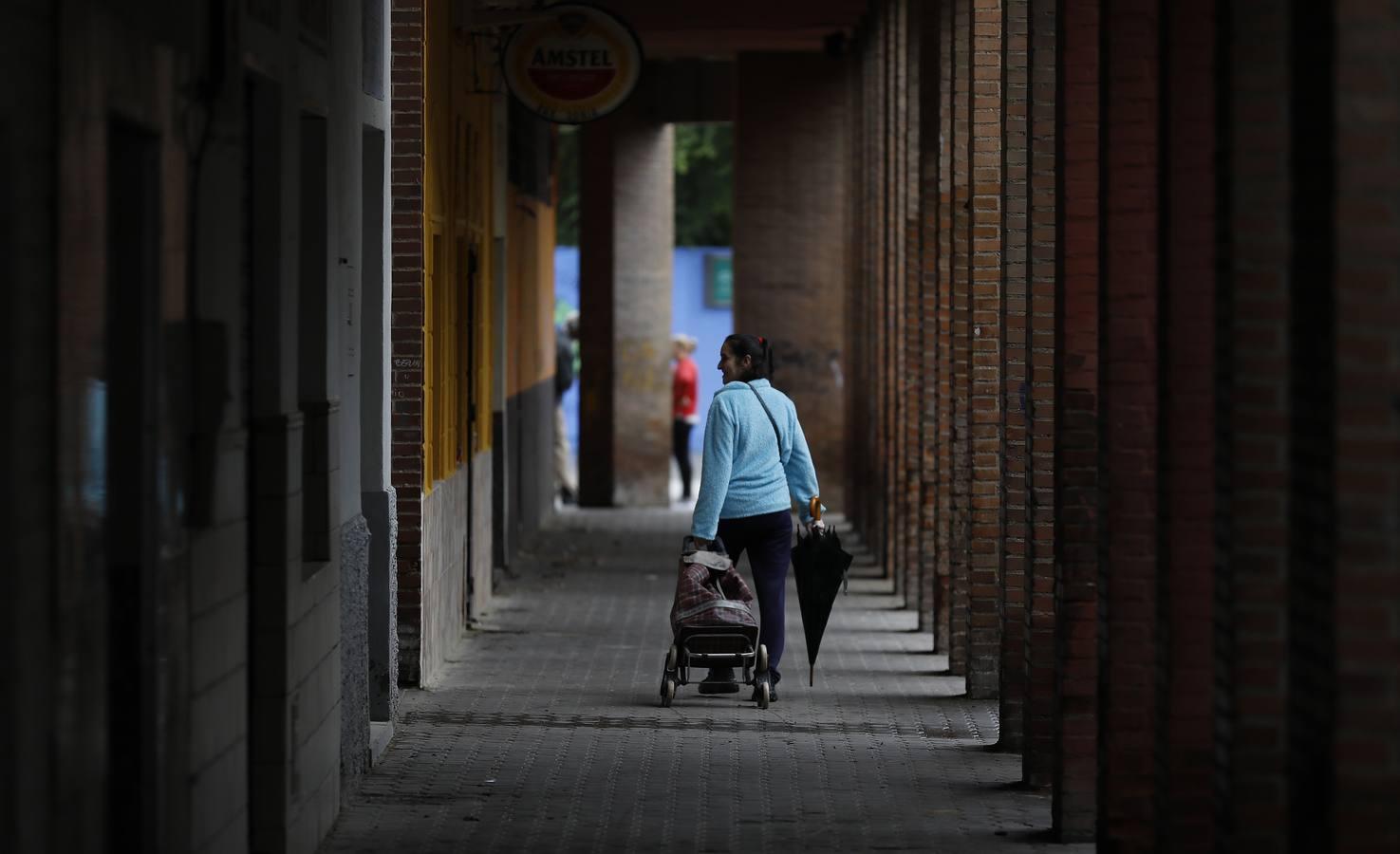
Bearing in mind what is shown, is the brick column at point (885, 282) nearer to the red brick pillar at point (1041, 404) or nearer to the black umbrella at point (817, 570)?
the black umbrella at point (817, 570)

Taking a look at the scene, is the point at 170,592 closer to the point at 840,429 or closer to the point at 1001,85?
the point at 1001,85

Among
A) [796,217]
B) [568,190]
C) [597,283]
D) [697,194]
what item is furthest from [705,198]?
[796,217]

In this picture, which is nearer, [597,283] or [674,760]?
[674,760]

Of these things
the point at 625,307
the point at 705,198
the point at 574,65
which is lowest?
the point at 625,307

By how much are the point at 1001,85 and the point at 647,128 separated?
16.4 meters

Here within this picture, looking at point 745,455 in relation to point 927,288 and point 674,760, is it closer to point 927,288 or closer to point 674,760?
point 674,760

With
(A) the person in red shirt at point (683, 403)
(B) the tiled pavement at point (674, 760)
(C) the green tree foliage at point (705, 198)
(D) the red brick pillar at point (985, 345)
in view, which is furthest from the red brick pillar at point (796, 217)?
(C) the green tree foliage at point (705, 198)

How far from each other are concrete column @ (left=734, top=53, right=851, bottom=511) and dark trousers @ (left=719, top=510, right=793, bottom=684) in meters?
13.9

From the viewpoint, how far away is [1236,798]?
6.45 meters

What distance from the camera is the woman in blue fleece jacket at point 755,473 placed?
1208 centimetres

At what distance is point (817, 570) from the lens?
1219 cm

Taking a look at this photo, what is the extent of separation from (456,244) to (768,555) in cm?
327

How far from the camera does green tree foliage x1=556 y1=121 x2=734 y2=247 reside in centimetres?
4622

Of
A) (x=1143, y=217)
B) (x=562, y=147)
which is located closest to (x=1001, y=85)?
(x=1143, y=217)
